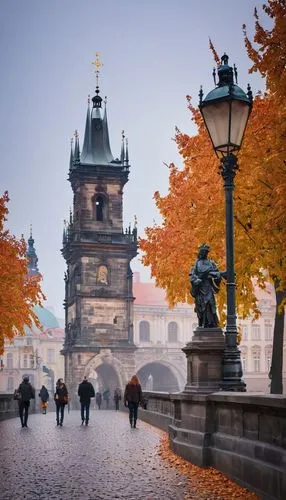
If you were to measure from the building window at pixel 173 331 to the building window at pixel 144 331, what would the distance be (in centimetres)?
303

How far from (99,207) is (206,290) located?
60743 mm

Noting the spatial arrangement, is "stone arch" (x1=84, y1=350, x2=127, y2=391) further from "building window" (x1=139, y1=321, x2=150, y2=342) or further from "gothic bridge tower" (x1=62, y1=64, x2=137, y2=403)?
"building window" (x1=139, y1=321, x2=150, y2=342)

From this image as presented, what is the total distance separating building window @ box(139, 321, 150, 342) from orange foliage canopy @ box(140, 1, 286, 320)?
275ft

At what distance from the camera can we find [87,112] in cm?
7856

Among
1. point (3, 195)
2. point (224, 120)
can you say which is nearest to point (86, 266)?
point (3, 195)

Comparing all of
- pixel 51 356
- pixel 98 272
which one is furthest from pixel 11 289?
pixel 51 356

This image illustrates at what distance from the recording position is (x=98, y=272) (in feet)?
230

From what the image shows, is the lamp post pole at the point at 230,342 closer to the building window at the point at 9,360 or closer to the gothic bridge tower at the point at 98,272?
the gothic bridge tower at the point at 98,272

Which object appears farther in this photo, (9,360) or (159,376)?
(9,360)

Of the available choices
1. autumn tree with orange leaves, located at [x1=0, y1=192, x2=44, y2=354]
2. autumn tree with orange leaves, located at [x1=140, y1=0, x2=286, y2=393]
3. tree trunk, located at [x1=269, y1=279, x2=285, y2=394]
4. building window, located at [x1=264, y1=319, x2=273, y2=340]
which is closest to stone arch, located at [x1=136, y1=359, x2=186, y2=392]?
building window, located at [x1=264, y1=319, x2=273, y2=340]

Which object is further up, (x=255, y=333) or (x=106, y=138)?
(x=106, y=138)

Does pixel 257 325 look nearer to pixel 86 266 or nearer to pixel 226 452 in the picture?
pixel 86 266

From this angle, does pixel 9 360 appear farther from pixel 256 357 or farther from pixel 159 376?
pixel 256 357

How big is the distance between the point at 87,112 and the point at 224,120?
67.0 m
